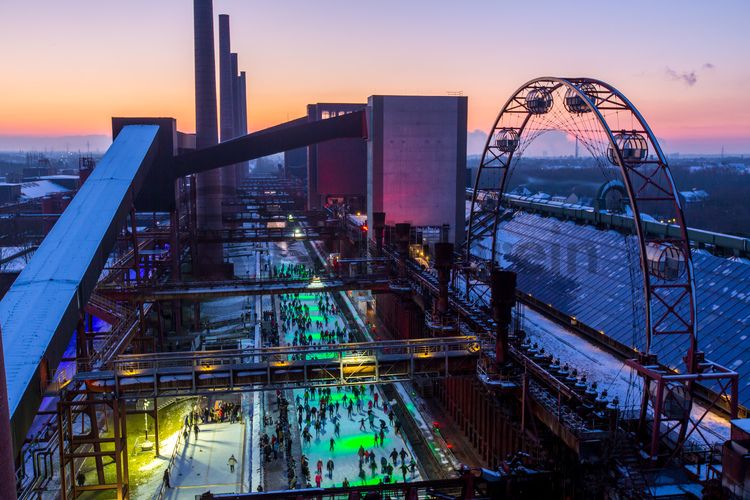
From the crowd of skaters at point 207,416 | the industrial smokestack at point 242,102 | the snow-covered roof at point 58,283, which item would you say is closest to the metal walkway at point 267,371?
the snow-covered roof at point 58,283

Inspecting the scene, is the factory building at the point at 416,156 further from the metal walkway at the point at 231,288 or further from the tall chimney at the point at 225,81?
the tall chimney at the point at 225,81

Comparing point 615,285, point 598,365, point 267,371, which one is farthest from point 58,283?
point 615,285

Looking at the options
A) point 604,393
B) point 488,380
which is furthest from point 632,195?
point 488,380

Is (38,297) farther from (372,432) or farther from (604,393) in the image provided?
(604,393)

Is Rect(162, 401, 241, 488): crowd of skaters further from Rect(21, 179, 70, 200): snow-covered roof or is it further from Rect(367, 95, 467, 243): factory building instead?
Rect(21, 179, 70, 200): snow-covered roof

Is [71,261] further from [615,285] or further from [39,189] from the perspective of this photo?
[39,189]

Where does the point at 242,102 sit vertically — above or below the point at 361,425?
above
